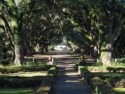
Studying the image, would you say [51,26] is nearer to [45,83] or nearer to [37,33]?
[37,33]

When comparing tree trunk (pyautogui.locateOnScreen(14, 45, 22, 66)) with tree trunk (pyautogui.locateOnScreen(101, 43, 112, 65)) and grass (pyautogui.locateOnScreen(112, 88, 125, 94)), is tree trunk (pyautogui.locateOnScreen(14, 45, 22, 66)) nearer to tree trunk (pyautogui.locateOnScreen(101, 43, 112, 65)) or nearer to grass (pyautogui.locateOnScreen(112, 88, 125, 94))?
tree trunk (pyautogui.locateOnScreen(101, 43, 112, 65))

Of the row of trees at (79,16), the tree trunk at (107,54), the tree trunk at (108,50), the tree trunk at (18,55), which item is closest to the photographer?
the row of trees at (79,16)

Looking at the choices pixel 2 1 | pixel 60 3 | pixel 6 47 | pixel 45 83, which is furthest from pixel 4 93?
pixel 6 47

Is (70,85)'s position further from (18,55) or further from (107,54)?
(18,55)

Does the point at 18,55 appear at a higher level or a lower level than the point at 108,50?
lower

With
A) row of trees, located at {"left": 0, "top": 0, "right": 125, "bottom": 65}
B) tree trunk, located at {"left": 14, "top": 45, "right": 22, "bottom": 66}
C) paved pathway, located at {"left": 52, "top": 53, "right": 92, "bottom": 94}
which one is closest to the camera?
paved pathway, located at {"left": 52, "top": 53, "right": 92, "bottom": 94}

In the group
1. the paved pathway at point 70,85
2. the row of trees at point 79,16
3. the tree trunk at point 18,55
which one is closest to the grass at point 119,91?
the paved pathway at point 70,85

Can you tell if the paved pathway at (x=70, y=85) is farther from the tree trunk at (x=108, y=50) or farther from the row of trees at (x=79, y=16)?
the row of trees at (x=79, y=16)

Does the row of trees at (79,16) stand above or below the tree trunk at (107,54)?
above

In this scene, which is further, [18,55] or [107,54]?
[18,55]

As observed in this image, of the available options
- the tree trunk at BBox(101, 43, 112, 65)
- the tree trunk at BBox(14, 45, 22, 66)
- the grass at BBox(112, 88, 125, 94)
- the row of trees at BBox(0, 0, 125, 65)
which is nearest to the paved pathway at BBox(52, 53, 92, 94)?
the grass at BBox(112, 88, 125, 94)

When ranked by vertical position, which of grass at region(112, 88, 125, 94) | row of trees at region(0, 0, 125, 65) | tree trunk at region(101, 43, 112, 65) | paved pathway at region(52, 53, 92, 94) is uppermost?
row of trees at region(0, 0, 125, 65)

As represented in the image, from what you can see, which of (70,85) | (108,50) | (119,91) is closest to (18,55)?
(108,50)

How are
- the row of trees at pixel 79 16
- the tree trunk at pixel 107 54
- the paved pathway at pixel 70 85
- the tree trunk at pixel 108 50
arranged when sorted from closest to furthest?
1. the paved pathway at pixel 70 85
2. the row of trees at pixel 79 16
3. the tree trunk at pixel 108 50
4. the tree trunk at pixel 107 54
